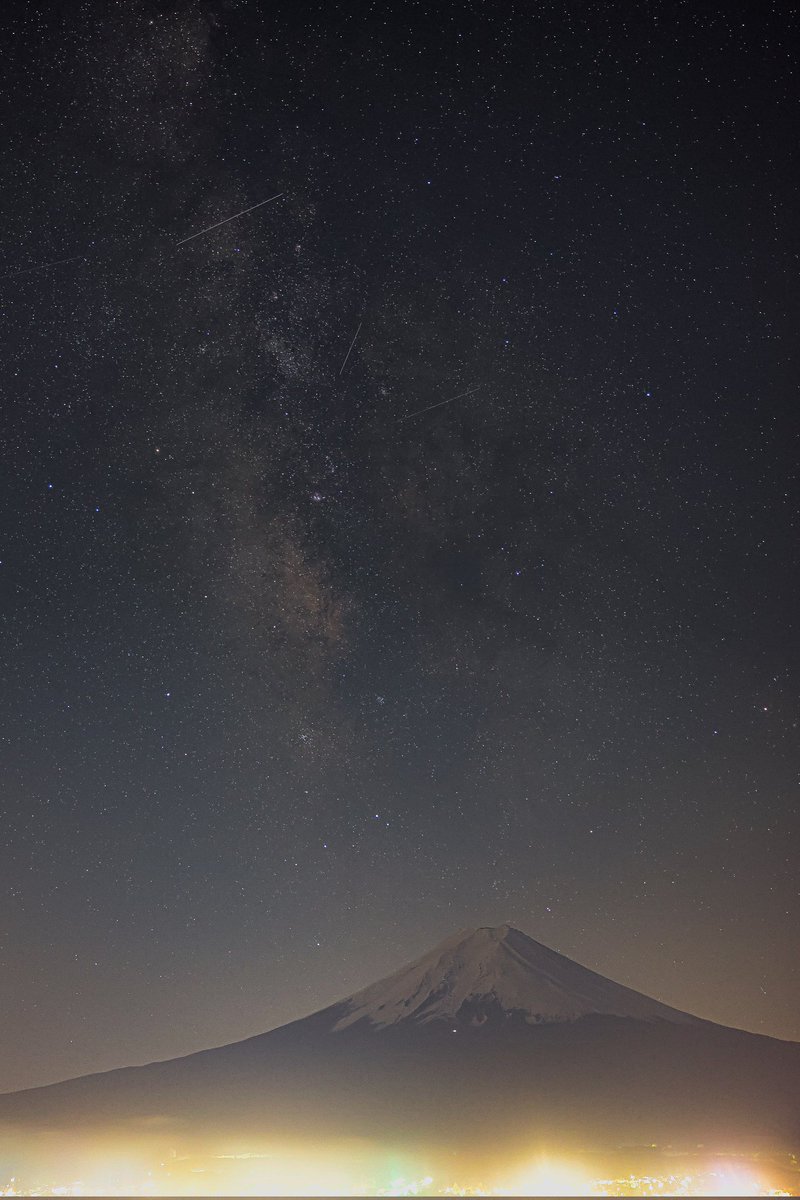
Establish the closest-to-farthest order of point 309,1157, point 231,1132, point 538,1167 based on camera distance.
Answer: point 538,1167 < point 309,1157 < point 231,1132

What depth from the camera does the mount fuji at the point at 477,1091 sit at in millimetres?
156425

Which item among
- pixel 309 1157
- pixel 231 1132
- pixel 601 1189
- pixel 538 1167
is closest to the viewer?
pixel 601 1189

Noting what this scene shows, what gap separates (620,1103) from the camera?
166750 mm

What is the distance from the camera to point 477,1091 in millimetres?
173000

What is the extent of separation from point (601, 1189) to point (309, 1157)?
5024 cm

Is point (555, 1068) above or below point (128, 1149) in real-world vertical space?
above

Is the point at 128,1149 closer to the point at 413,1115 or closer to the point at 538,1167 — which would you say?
the point at 413,1115

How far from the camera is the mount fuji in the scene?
513 feet

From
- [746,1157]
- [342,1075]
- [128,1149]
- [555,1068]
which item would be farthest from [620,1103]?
[128,1149]

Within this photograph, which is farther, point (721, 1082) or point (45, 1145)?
point (721, 1082)

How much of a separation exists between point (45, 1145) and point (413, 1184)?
218ft

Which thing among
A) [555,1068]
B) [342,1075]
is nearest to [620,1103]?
[555,1068]

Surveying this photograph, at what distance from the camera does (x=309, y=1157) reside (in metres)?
148

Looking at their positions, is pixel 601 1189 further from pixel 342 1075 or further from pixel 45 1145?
pixel 45 1145
